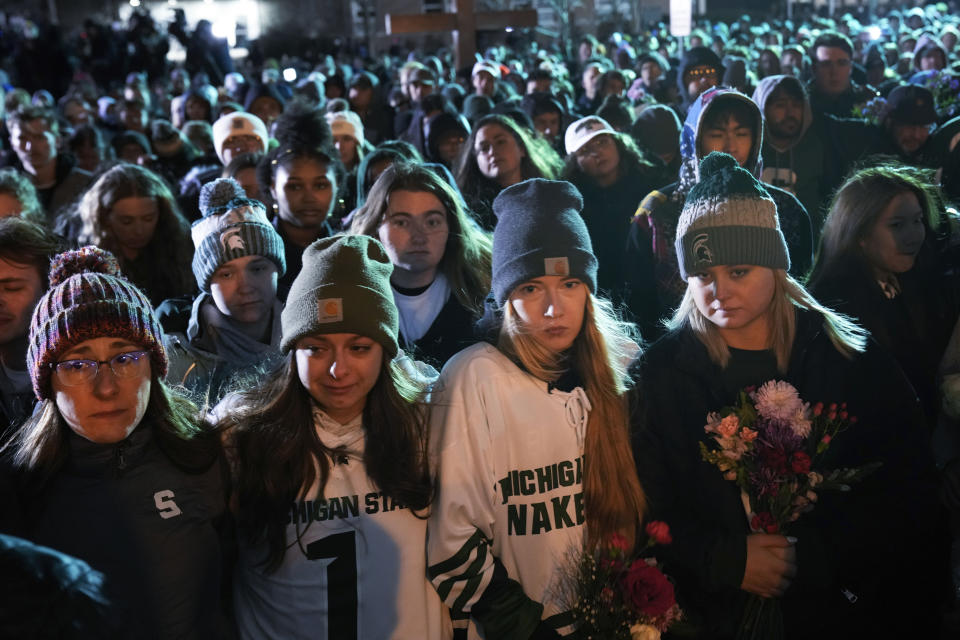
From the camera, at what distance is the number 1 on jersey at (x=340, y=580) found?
2.59 meters

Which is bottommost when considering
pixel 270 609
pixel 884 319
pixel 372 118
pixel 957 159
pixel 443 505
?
pixel 270 609

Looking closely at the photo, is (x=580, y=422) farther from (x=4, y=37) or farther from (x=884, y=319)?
(x=4, y=37)

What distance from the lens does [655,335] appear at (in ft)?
15.5

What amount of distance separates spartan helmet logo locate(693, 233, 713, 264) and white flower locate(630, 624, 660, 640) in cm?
123

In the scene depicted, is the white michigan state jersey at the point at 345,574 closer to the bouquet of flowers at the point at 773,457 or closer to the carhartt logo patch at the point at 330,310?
the carhartt logo patch at the point at 330,310

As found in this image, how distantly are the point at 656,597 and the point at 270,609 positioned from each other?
1.19 m

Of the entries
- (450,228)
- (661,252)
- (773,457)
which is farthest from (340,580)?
(661,252)

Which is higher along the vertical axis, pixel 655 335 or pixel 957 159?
pixel 957 159

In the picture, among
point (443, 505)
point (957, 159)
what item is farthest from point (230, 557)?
point (957, 159)

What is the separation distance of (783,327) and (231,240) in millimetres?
2270

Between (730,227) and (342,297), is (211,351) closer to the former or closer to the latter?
(342,297)

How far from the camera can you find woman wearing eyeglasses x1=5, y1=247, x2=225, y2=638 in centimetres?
244

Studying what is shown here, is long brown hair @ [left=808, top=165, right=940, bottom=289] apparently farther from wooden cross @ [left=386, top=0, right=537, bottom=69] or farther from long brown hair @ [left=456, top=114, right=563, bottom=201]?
wooden cross @ [left=386, top=0, right=537, bottom=69]

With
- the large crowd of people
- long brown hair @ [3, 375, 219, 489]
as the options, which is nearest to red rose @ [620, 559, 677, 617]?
the large crowd of people
